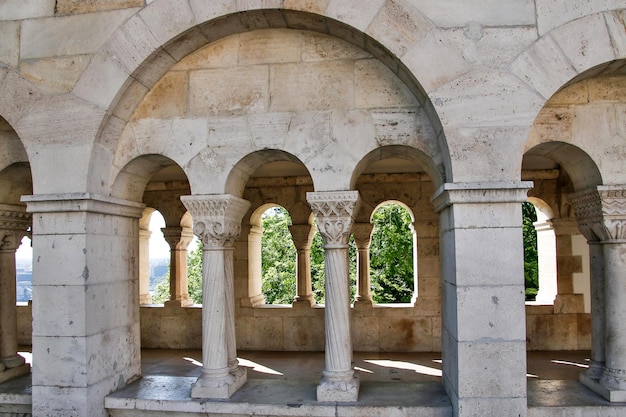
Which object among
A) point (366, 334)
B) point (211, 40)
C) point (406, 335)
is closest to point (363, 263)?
point (366, 334)

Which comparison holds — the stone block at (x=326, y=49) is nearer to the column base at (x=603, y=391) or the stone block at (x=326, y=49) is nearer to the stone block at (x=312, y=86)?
the stone block at (x=312, y=86)

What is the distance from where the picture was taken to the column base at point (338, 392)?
4.41m

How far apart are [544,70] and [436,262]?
13.4 ft

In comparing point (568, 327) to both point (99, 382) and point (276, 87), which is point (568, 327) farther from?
point (99, 382)

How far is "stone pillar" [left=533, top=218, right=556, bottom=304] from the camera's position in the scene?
7660mm

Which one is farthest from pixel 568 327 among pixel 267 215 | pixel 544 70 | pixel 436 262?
pixel 267 215

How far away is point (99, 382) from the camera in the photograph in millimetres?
4617

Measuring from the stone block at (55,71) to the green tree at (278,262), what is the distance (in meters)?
14.9

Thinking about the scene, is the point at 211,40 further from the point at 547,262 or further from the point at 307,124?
the point at 547,262

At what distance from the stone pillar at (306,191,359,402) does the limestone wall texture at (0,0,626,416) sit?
0.13 meters

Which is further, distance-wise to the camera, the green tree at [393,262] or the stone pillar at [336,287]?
the green tree at [393,262]

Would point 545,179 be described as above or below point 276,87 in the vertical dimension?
below

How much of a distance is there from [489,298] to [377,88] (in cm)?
197

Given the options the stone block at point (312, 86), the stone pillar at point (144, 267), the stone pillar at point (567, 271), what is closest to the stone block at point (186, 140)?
the stone block at point (312, 86)
